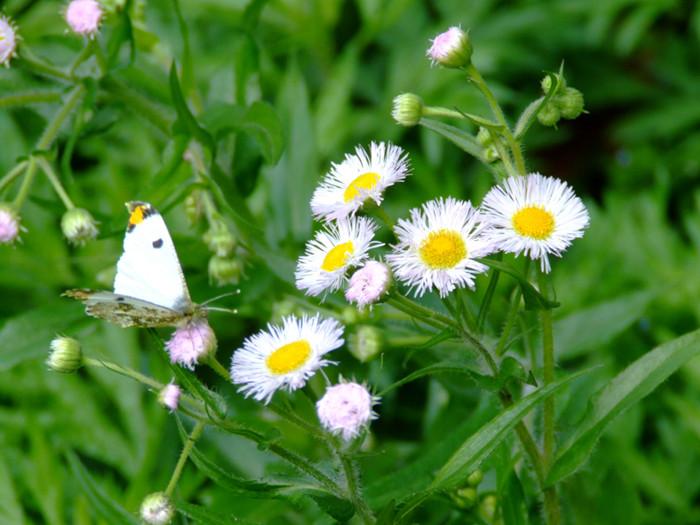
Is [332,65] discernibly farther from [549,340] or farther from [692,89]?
[549,340]

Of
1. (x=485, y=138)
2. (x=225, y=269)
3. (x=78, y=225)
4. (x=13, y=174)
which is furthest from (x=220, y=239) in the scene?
(x=485, y=138)

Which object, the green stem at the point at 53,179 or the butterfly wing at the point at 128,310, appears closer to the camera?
the butterfly wing at the point at 128,310

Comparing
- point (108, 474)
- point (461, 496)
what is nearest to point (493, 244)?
point (461, 496)

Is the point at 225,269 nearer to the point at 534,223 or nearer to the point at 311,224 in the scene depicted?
the point at 311,224

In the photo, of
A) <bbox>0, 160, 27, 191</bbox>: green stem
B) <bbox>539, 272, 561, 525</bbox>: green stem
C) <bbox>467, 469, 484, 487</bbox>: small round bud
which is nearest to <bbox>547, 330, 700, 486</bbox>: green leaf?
<bbox>539, 272, 561, 525</bbox>: green stem

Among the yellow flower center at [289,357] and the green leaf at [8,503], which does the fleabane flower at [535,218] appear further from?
the green leaf at [8,503]

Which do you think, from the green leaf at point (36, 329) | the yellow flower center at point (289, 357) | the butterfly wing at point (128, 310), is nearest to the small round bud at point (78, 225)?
the green leaf at point (36, 329)
